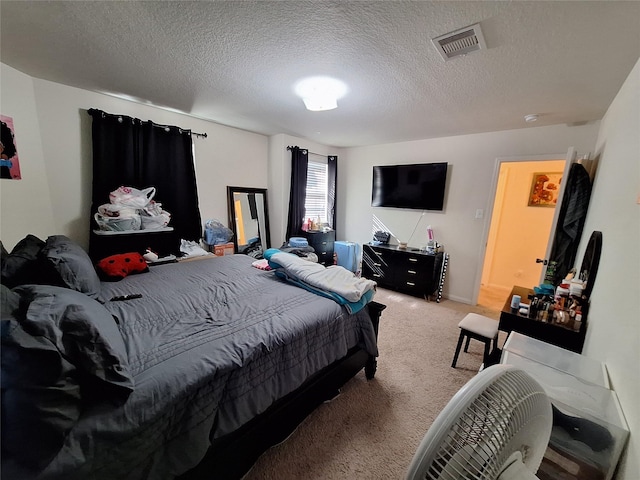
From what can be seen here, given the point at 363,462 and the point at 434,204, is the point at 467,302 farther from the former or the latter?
the point at 363,462

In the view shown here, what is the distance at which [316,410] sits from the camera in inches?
66.6

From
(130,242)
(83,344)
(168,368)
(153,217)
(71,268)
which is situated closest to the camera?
(83,344)

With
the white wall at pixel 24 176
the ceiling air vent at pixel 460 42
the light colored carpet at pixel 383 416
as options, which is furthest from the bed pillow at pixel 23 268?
the ceiling air vent at pixel 460 42

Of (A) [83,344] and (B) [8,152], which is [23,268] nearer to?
(A) [83,344]

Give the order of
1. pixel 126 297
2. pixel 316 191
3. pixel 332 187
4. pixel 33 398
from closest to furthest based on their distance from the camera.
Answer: pixel 33 398 < pixel 126 297 < pixel 316 191 < pixel 332 187

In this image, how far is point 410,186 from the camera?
12.6ft

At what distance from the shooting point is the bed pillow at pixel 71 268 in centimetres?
144

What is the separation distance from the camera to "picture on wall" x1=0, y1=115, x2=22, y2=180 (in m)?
1.89

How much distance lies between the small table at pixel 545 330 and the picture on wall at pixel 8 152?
3.94 meters

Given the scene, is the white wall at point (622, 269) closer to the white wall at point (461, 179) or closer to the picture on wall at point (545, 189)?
the white wall at point (461, 179)

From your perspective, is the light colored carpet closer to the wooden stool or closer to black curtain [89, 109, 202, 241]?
the wooden stool

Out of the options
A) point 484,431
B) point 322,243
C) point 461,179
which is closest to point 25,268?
point 484,431

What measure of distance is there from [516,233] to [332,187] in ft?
10.3

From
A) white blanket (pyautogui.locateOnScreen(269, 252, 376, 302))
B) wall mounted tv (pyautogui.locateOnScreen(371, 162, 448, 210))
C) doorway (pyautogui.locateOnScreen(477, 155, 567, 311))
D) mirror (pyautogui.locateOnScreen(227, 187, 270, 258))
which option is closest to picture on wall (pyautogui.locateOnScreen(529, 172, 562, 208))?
doorway (pyautogui.locateOnScreen(477, 155, 567, 311))
